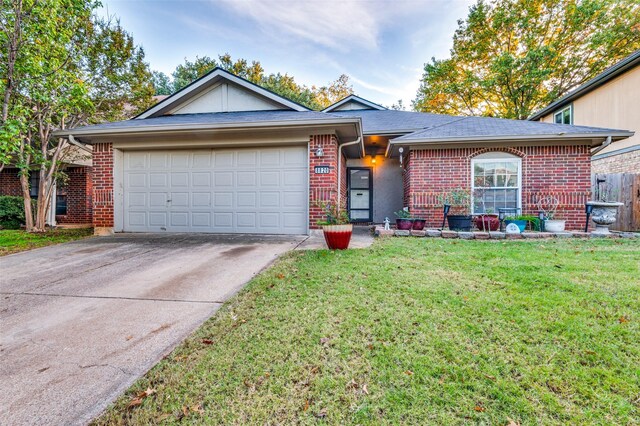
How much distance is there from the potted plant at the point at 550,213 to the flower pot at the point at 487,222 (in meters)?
1.12

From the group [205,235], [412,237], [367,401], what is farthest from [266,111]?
[367,401]

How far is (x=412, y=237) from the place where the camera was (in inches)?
265

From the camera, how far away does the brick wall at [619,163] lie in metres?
9.90

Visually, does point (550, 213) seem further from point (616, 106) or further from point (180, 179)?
point (180, 179)

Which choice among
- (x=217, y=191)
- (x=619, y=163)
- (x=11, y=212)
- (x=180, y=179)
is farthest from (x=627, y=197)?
(x=11, y=212)

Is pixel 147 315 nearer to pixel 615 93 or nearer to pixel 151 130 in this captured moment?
pixel 151 130

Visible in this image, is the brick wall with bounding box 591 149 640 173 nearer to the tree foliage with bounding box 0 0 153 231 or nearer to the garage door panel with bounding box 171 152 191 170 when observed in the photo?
the garage door panel with bounding box 171 152 191 170

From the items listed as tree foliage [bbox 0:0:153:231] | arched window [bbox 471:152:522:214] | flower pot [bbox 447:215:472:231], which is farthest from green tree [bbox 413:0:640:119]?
tree foliage [bbox 0:0:153:231]

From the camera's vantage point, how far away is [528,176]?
303 inches

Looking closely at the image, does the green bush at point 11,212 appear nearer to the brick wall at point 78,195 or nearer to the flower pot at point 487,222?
the brick wall at point 78,195

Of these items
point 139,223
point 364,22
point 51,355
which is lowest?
point 51,355

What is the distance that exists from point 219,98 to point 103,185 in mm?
4028

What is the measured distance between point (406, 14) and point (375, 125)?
5563 millimetres

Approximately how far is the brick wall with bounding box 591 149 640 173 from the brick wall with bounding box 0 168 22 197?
2327 centimetres
